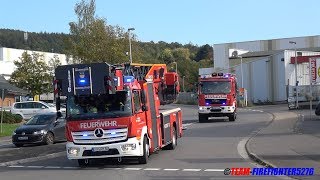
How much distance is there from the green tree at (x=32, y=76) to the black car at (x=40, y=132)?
4734cm

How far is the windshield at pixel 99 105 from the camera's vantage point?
1463cm

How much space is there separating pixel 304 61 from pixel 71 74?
6614 cm

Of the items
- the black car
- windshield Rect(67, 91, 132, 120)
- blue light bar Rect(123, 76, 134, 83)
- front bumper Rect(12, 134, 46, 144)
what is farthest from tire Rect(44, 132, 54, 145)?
blue light bar Rect(123, 76, 134, 83)

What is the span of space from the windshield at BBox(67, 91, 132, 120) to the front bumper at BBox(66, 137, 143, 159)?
0.80 meters

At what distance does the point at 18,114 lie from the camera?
4500cm

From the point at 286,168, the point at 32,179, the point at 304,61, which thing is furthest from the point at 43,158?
the point at 304,61

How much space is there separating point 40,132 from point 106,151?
10374mm

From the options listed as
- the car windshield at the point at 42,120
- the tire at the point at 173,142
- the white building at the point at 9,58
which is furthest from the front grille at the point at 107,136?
the white building at the point at 9,58

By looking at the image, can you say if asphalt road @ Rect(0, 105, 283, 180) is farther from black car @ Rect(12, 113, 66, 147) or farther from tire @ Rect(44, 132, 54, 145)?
tire @ Rect(44, 132, 54, 145)

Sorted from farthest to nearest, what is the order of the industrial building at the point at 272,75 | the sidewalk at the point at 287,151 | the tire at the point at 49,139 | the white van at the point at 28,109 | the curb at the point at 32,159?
1. the industrial building at the point at 272,75
2. the white van at the point at 28,109
3. the tire at the point at 49,139
4. the curb at the point at 32,159
5. the sidewalk at the point at 287,151

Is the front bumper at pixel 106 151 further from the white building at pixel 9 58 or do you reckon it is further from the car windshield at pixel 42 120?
the white building at pixel 9 58

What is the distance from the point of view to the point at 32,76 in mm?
72312

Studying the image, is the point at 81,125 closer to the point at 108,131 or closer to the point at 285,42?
the point at 108,131

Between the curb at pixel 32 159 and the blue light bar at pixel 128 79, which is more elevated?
the blue light bar at pixel 128 79
